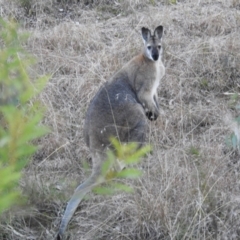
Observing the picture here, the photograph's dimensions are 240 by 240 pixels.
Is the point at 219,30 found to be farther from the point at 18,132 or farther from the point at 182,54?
the point at 18,132

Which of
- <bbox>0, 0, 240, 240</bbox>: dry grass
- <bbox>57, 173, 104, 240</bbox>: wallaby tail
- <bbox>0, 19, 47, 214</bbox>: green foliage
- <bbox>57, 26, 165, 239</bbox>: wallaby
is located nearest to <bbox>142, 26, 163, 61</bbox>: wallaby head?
<bbox>57, 26, 165, 239</bbox>: wallaby

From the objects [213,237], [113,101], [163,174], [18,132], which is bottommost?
[213,237]

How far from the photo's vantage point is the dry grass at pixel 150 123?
10.8ft

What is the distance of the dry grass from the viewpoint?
10.8ft

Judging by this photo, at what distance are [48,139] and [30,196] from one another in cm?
115

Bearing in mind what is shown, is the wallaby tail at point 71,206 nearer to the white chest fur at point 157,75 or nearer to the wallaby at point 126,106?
the wallaby at point 126,106

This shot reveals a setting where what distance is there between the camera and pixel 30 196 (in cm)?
329

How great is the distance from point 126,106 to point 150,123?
508mm

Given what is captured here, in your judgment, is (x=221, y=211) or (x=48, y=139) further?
(x=48, y=139)

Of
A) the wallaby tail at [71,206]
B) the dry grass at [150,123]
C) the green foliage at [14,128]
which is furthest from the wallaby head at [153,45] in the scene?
the green foliage at [14,128]

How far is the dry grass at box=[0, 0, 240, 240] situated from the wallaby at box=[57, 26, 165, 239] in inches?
6.5

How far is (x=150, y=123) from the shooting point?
4590 mm

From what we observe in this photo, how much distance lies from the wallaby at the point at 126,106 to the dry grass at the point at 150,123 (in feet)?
0.54

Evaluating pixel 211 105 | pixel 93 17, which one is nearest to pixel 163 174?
pixel 211 105
